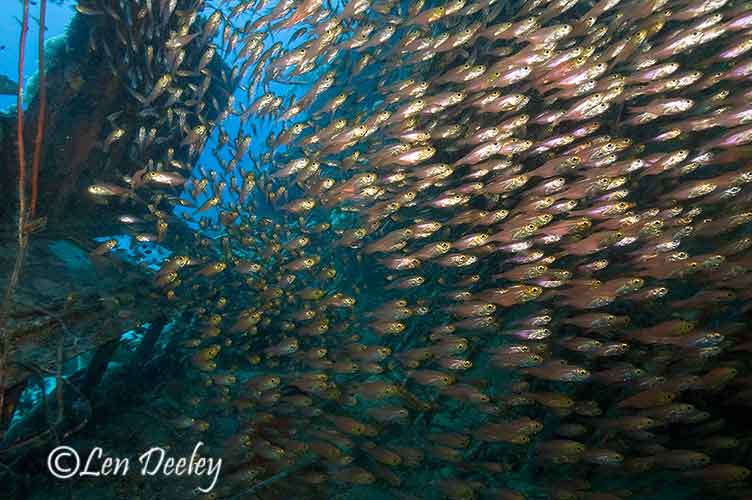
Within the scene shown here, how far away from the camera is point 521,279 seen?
6086mm

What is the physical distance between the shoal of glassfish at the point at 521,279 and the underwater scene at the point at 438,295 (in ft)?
0.14

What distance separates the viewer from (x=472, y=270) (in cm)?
824

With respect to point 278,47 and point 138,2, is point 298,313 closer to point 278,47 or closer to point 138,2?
point 278,47

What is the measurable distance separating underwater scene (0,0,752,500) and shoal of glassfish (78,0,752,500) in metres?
0.04

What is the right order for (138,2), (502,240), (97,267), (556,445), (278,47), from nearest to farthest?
(556,445)
(502,240)
(97,267)
(138,2)
(278,47)

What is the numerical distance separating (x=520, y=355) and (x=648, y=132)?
486cm

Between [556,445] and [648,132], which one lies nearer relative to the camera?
[556,445]

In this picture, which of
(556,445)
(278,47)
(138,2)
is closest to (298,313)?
(556,445)
